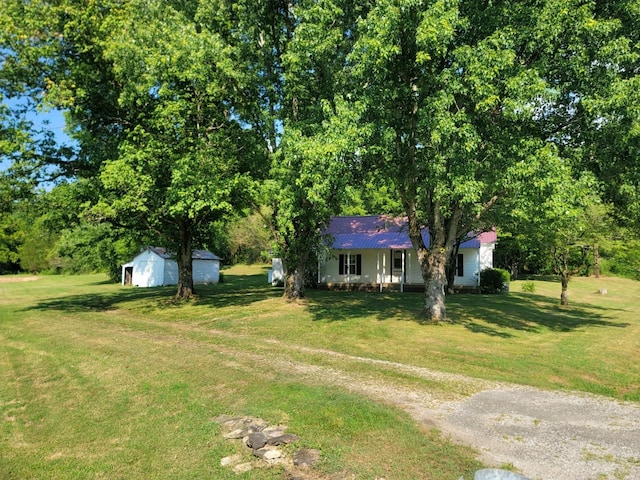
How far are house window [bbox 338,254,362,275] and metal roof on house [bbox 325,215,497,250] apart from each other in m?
1.25

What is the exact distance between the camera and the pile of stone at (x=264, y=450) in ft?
17.7

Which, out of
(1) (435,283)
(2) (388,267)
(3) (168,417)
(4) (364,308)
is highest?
(2) (388,267)

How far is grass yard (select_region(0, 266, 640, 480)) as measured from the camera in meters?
5.67

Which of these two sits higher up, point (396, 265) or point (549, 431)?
point (396, 265)

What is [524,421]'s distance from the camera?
673 centimetres

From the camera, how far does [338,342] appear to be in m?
13.0

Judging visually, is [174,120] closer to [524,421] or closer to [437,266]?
[437,266]

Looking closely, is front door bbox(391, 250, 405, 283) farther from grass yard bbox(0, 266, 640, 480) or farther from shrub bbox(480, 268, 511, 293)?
grass yard bbox(0, 266, 640, 480)

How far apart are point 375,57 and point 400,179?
13.8ft

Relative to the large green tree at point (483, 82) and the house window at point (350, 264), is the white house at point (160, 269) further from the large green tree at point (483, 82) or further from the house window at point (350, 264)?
the large green tree at point (483, 82)

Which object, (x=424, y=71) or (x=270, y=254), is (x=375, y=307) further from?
(x=424, y=71)

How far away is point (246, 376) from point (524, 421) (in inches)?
198

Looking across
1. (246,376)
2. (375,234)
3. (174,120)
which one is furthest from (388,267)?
(246,376)

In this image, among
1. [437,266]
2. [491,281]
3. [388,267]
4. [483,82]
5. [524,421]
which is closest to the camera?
[524,421]
